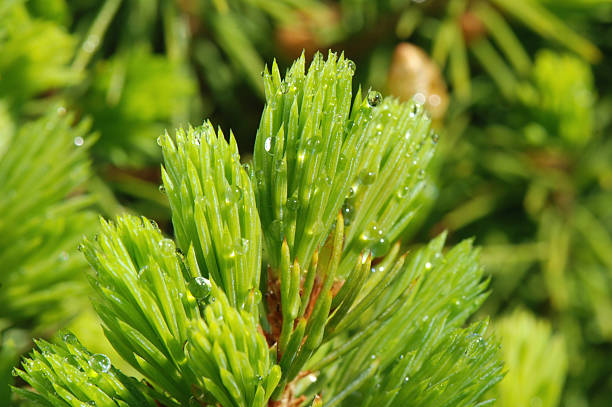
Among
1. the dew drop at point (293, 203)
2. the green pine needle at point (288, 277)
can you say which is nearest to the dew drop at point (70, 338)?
the green pine needle at point (288, 277)

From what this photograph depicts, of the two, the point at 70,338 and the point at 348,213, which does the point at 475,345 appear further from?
the point at 70,338

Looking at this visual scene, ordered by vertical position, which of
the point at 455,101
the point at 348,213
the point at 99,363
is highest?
the point at 455,101

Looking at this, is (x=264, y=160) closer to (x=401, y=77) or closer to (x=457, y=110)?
(x=401, y=77)

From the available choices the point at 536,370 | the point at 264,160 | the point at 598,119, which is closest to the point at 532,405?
the point at 536,370

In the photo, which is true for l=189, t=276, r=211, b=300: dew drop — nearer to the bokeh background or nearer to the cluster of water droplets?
the cluster of water droplets

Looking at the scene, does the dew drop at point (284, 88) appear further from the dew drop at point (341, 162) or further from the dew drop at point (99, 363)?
the dew drop at point (99, 363)

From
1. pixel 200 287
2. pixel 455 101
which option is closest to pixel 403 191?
pixel 200 287
